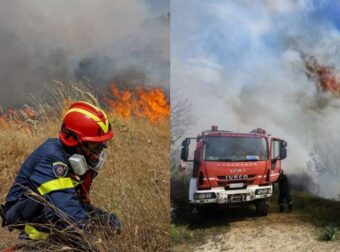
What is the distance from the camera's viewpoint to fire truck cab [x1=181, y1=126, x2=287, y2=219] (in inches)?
143

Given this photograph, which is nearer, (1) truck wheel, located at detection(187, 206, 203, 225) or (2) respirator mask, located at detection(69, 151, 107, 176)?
(2) respirator mask, located at detection(69, 151, 107, 176)

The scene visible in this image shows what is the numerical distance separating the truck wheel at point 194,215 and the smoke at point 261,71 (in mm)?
478

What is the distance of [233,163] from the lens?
3.64 m

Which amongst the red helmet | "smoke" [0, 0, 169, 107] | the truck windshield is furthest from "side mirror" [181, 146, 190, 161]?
"smoke" [0, 0, 169, 107]

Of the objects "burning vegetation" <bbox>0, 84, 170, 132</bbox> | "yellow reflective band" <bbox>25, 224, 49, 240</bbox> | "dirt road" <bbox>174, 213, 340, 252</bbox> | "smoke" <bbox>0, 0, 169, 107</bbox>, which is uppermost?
"smoke" <bbox>0, 0, 169, 107</bbox>

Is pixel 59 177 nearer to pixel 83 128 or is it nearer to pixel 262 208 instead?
pixel 83 128

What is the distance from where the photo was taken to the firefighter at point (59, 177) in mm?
2947

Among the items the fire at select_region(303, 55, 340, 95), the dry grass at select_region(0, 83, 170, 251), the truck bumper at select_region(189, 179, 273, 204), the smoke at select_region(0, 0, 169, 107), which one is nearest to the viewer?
the fire at select_region(303, 55, 340, 95)

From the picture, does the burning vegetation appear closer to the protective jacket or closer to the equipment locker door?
the equipment locker door

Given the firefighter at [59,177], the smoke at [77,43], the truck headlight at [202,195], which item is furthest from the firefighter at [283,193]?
the smoke at [77,43]

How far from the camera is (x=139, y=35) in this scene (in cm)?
462

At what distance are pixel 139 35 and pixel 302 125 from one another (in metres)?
1.61

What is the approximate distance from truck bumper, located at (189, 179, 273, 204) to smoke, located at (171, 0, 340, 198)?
0.29 metres

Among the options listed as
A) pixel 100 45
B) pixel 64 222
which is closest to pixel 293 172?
pixel 64 222
